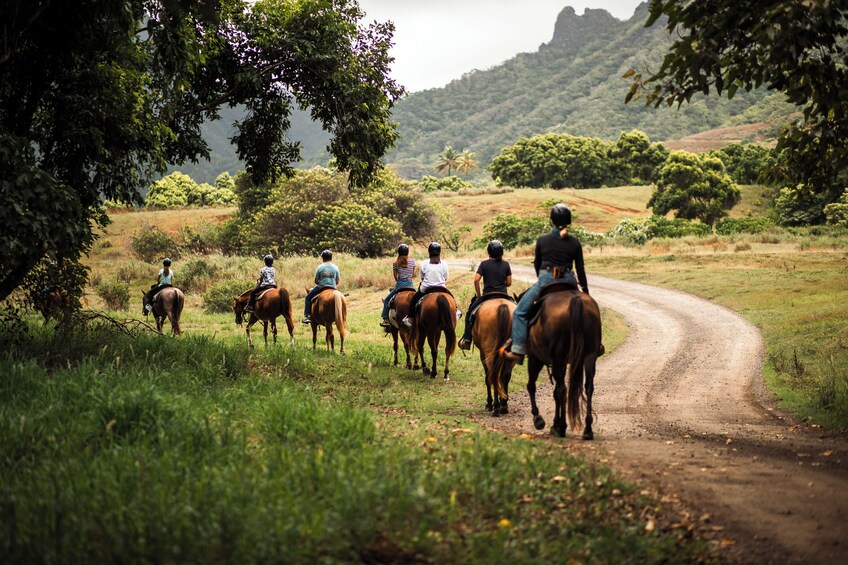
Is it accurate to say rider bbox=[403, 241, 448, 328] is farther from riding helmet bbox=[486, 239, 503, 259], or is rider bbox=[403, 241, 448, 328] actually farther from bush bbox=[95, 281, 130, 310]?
bush bbox=[95, 281, 130, 310]

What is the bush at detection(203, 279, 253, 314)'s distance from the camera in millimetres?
33438

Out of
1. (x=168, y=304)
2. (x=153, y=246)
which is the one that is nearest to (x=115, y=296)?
(x=168, y=304)

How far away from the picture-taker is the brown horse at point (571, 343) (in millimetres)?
8984

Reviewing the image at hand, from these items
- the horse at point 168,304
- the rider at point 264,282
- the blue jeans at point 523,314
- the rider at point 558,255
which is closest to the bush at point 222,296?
the horse at point 168,304

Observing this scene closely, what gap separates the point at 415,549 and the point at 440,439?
10.8 ft

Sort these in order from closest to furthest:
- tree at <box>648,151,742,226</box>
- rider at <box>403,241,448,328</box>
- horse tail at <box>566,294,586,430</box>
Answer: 1. horse tail at <box>566,294,586,430</box>
2. rider at <box>403,241,448,328</box>
3. tree at <box>648,151,742,226</box>

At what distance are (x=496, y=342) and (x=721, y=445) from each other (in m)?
3.87

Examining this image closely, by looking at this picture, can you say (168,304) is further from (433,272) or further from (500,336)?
(500,336)

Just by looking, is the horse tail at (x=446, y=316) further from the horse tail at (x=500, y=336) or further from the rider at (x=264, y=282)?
the rider at (x=264, y=282)

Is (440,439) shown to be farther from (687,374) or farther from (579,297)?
(687,374)

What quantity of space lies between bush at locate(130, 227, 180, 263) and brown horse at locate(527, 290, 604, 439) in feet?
168

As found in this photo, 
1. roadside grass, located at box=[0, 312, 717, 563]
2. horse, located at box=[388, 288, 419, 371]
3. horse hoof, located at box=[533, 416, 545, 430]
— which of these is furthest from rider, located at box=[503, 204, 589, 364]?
horse, located at box=[388, 288, 419, 371]

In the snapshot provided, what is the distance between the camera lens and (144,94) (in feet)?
43.6

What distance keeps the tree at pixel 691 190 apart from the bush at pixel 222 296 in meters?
51.1
